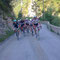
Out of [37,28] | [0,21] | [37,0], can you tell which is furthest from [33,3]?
[37,28]

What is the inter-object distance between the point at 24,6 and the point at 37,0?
7644 mm

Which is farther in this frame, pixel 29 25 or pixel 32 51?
pixel 29 25

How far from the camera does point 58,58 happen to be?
7523mm

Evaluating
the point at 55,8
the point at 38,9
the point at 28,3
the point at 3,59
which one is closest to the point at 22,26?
the point at 3,59

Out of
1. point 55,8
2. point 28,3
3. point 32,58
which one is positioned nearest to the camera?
point 32,58

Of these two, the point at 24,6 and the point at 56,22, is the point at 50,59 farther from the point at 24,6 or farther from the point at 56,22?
the point at 24,6

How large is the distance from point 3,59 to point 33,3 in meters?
→ 73.6

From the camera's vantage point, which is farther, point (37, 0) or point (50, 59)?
point (37, 0)

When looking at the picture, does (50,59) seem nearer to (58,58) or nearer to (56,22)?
(58,58)

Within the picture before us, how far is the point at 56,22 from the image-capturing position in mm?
28609

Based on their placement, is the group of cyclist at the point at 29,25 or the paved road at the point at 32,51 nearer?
the paved road at the point at 32,51

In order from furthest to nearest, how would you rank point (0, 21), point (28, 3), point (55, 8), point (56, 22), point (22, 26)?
point (28, 3), point (55, 8), point (56, 22), point (0, 21), point (22, 26)

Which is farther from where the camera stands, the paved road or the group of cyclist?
the group of cyclist

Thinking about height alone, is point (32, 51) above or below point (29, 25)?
below
